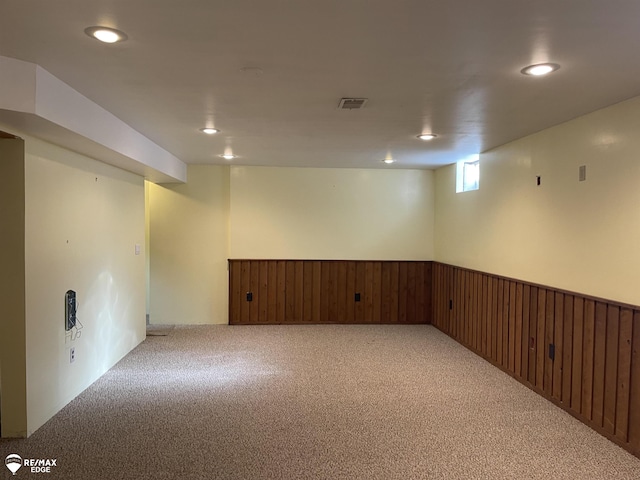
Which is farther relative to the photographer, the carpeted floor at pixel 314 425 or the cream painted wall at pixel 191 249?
the cream painted wall at pixel 191 249

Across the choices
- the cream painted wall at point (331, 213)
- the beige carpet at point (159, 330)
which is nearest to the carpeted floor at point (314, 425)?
the beige carpet at point (159, 330)

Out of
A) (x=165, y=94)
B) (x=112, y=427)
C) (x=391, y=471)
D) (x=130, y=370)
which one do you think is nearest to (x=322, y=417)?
(x=391, y=471)

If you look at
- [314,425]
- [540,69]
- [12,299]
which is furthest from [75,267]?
[540,69]

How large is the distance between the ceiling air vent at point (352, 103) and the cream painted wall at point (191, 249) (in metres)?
3.70

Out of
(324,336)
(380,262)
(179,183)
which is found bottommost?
(324,336)

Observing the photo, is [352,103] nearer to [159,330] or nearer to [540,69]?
[540,69]

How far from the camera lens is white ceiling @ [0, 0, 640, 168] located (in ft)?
5.98

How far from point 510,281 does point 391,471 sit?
2489 mm

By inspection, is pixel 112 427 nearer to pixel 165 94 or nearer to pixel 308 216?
pixel 165 94

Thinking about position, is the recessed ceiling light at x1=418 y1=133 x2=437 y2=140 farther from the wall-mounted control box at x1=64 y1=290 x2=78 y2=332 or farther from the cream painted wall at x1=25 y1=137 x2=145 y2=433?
the wall-mounted control box at x1=64 y1=290 x2=78 y2=332

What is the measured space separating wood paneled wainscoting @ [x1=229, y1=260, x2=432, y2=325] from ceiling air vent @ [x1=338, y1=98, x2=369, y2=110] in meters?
3.75

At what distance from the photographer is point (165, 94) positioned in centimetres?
297

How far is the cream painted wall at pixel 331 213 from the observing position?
22.0ft

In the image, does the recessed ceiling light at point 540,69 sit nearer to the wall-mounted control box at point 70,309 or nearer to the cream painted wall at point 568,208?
the cream painted wall at point 568,208
